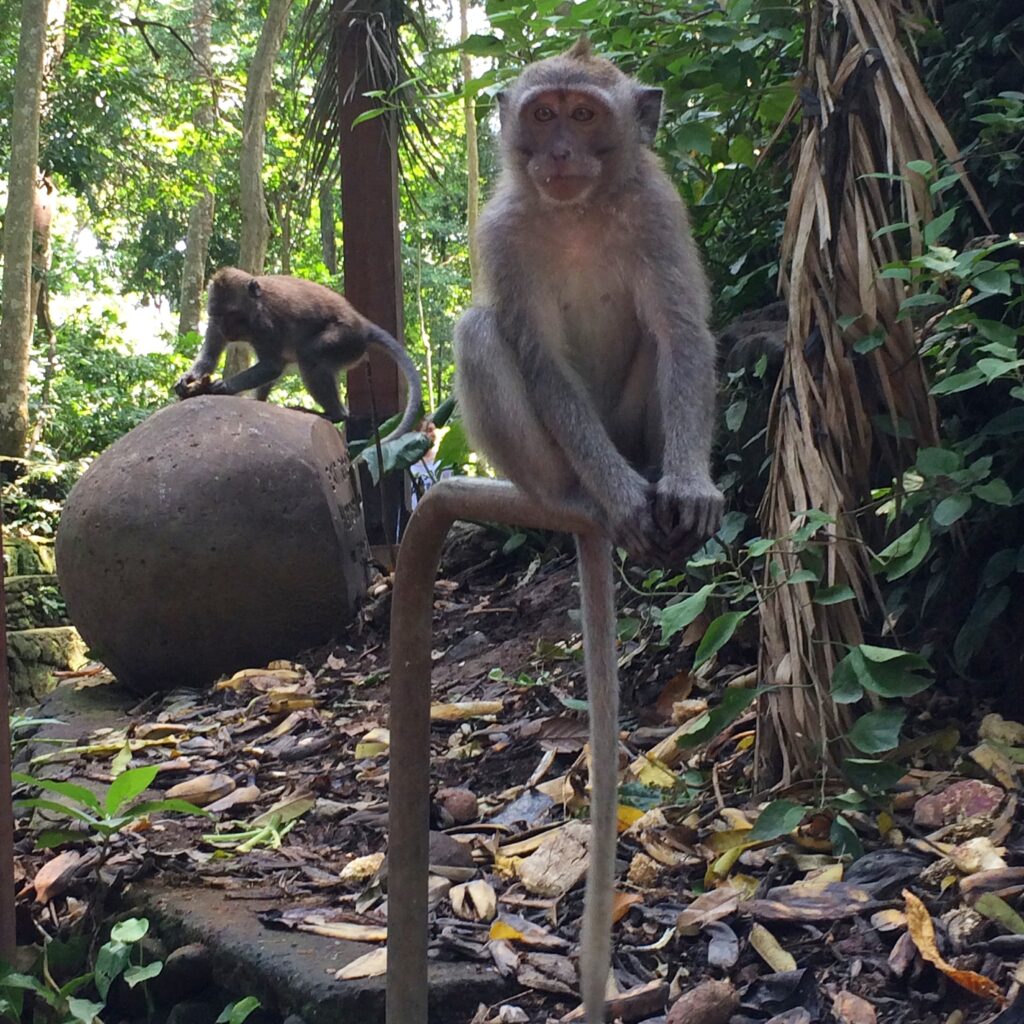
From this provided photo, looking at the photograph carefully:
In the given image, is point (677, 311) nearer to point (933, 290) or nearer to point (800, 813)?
point (933, 290)

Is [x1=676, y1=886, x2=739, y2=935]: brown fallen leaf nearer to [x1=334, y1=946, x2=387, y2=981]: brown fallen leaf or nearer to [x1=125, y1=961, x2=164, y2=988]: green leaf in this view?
[x1=334, y1=946, x2=387, y2=981]: brown fallen leaf

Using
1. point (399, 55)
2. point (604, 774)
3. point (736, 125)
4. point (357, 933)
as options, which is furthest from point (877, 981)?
point (399, 55)

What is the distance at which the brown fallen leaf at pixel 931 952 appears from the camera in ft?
8.11

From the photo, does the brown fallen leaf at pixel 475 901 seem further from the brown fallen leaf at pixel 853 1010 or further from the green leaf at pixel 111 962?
the brown fallen leaf at pixel 853 1010

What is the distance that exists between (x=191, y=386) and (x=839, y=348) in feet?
19.6

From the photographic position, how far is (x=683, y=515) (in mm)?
2611

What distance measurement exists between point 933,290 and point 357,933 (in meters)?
2.40

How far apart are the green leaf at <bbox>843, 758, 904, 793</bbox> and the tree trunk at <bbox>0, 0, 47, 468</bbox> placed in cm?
1082

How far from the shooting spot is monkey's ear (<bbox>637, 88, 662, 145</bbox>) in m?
3.21

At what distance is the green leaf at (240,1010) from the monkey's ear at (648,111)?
2514mm

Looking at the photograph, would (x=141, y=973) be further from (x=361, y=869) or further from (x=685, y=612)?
(x=685, y=612)

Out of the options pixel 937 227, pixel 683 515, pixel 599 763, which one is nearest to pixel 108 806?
pixel 599 763

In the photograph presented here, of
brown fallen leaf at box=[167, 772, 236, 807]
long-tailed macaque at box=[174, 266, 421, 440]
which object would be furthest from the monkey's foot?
brown fallen leaf at box=[167, 772, 236, 807]

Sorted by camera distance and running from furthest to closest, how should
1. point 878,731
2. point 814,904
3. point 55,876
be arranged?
point 55,876 < point 878,731 < point 814,904
